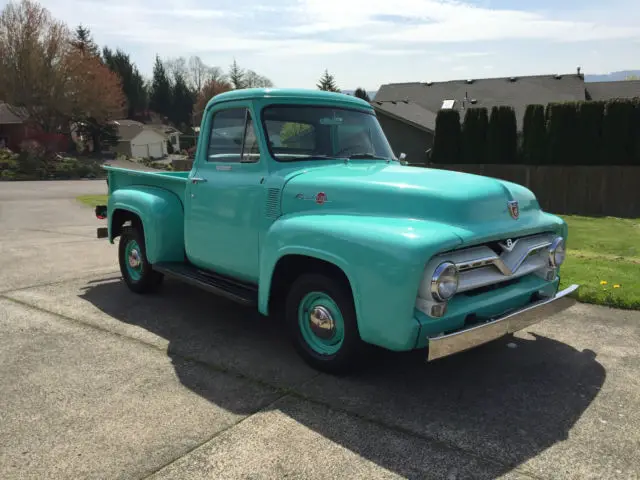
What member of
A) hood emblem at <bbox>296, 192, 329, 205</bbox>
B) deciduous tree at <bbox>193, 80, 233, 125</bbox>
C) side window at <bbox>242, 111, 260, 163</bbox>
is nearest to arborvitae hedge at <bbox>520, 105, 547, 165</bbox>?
side window at <bbox>242, 111, 260, 163</bbox>

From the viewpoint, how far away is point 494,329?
3.40m

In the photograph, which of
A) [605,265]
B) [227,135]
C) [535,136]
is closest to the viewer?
[227,135]

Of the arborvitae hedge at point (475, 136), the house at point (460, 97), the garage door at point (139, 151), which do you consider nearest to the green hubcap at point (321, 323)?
the arborvitae hedge at point (475, 136)

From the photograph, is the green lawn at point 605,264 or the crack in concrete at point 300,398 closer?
the crack in concrete at point 300,398

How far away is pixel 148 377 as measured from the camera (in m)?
4.00

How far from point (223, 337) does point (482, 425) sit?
2430 mm

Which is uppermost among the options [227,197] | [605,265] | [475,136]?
[475,136]

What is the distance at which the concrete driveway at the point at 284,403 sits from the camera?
2928 millimetres

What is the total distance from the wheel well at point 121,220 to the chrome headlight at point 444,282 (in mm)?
3894

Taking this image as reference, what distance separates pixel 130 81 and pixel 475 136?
71039 millimetres

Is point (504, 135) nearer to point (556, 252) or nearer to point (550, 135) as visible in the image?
point (550, 135)

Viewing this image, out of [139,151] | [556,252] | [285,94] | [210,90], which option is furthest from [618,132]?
[210,90]

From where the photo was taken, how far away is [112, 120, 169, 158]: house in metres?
65.9

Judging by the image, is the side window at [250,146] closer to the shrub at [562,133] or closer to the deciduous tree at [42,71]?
the shrub at [562,133]
